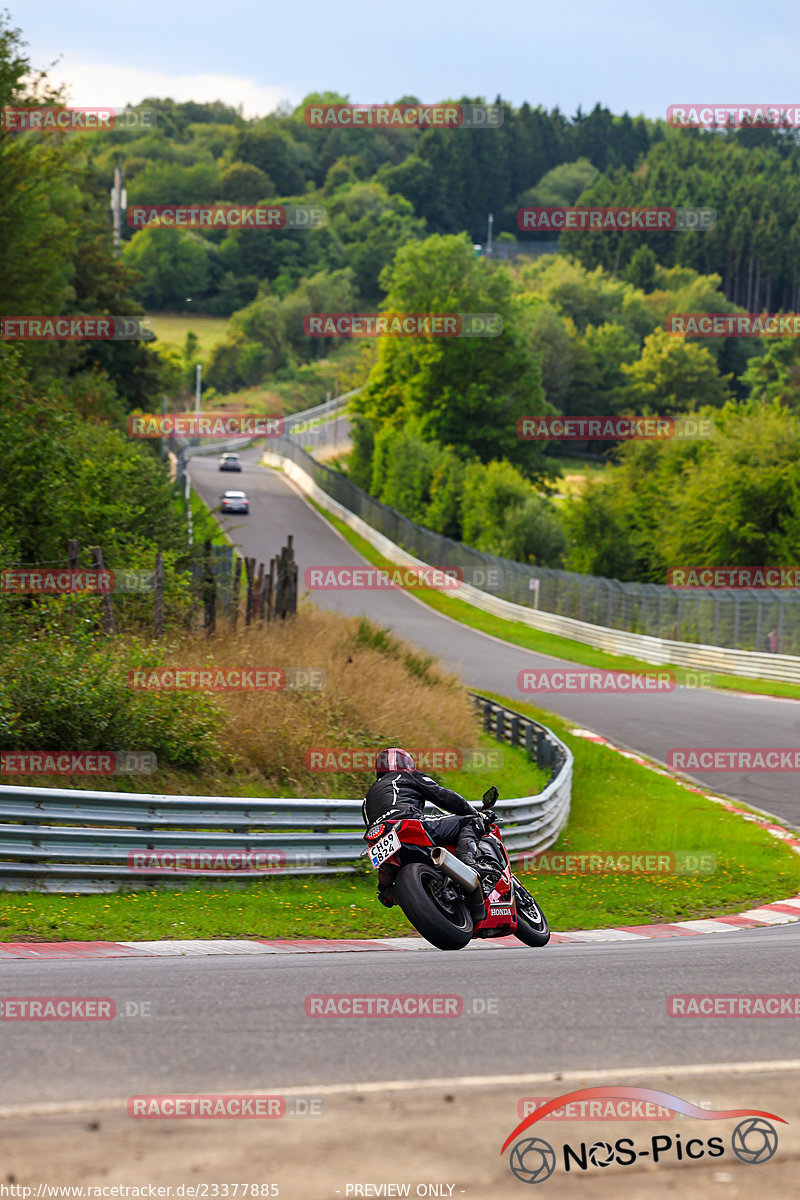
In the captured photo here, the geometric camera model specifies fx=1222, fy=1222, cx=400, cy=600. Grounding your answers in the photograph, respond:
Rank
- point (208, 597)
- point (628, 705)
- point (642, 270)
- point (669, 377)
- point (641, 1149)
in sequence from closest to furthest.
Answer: point (641, 1149) < point (208, 597) < point (628, 705) < point (669, 377) < point (642, 270)

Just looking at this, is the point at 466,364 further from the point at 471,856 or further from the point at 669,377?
the point at 471,856

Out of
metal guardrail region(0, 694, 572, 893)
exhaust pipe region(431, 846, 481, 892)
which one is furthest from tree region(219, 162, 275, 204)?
exhaust pipe region(431, 846, 481, 892)

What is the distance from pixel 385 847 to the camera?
7.80 meters

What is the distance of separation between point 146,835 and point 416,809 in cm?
388

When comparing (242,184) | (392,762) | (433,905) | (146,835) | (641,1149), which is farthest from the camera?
(242,184)

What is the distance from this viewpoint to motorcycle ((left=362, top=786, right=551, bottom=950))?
300 inches

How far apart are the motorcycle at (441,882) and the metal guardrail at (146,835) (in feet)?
12.2

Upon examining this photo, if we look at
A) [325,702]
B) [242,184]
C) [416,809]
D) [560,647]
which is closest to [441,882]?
[416,809]

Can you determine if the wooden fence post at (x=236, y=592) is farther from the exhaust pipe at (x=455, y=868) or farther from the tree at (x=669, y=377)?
the tree at (x=669, y=377)

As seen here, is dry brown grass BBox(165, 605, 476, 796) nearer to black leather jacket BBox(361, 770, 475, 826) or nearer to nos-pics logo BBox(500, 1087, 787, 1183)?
black leather jacket BBox(361, 770, 475, 826)

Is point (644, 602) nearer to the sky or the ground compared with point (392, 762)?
nearer to the ground

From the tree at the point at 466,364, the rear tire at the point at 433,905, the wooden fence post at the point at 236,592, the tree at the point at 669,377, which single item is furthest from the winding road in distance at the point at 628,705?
the tree at the point at 669,377

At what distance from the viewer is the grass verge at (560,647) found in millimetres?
33750

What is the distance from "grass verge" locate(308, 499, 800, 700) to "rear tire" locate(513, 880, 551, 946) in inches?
958
